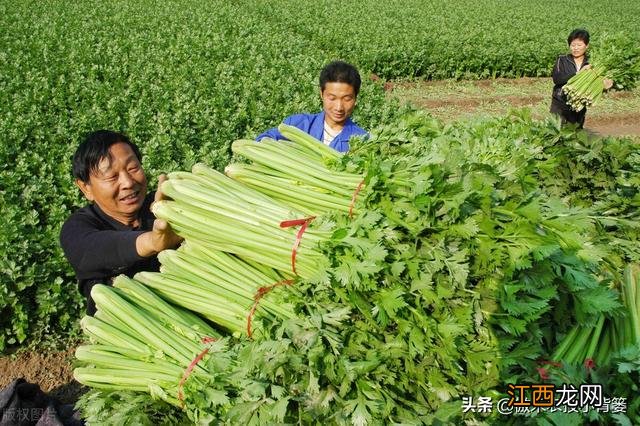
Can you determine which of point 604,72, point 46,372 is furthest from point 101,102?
point 604,72

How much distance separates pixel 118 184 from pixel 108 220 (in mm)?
290

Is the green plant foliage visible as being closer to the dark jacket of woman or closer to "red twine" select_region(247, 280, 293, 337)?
the dark jacket of woman

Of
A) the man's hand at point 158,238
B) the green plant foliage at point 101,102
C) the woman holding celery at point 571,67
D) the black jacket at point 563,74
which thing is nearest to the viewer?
the man's hand at point 158,238

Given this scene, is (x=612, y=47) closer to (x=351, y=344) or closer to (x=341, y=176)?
(x=341, y=176)

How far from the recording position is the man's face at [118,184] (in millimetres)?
2820

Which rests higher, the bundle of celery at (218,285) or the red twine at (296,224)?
the red twine at (296,224)

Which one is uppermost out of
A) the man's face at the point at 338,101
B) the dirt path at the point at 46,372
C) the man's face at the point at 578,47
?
the man's face at the point at 578,47

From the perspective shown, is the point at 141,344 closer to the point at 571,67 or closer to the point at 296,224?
the point at 296,224

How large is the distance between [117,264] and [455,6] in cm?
3212

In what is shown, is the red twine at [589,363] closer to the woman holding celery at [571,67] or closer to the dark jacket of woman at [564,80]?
the woman holding celery at [571,67]

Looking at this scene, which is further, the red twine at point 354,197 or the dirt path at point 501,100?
the dirt path at point 501,100

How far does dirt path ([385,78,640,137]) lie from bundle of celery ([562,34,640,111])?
4718 millimetres

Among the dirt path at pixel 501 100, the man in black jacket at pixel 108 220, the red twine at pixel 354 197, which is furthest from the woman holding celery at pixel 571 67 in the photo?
the man in black jacket at pixel 108 220

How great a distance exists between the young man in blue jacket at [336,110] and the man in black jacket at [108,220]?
178cm
